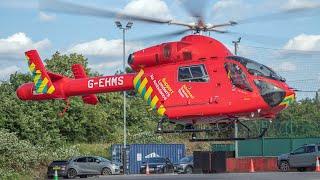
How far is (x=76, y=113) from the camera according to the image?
57.8 metres

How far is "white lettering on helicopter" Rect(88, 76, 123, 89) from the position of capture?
21.3 meters

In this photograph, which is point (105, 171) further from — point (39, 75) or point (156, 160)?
point (39, 75)

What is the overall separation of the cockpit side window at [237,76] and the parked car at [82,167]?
23.6 meters

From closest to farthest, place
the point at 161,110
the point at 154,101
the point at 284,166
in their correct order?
the point at 161,110 < the point at 154,101 < the point at 284,166

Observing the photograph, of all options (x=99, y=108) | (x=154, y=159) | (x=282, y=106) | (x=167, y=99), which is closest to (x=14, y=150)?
(x=154, y=159)

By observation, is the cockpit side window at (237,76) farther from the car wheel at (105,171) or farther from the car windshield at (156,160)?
the car windshield at (156,160)

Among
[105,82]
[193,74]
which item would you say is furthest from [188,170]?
[193,74]

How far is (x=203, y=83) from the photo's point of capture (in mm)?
19234

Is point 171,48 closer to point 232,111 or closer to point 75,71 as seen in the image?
point 232,111

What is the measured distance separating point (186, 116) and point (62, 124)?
3757 centimetres

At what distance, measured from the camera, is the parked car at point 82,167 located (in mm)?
40906

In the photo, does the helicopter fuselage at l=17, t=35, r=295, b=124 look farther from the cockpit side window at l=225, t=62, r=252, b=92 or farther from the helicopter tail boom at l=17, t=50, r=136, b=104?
the helicopter tail boom at l=17, t=50, r=136, b=104

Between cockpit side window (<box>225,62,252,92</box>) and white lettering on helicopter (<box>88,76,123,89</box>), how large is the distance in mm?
3892

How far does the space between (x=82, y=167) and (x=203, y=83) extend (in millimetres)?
23732
